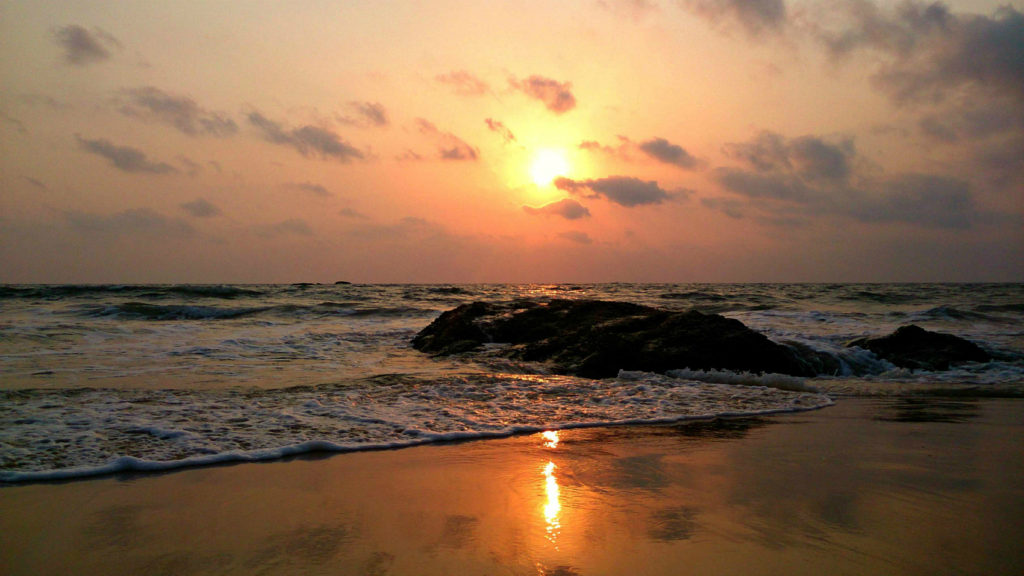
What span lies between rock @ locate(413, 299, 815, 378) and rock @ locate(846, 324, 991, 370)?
1.80 meters

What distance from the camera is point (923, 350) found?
9.34m

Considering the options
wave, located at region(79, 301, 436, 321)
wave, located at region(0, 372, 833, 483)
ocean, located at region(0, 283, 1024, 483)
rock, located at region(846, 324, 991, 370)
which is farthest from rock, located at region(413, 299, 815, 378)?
wave, located at region(79, 301, 436, 321)

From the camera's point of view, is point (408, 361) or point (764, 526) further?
point (408, 361)

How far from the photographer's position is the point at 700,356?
8164 millimetres

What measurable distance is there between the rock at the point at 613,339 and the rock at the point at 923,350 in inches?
70.8

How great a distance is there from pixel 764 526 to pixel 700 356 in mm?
5552

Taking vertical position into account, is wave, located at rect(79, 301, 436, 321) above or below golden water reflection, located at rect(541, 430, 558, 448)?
above

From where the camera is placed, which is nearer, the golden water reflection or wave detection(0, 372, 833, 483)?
wave detection(0, 372, 833, 483)

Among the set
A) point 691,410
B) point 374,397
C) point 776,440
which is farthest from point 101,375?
point 776,440

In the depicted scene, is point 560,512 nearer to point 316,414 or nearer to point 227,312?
point 316,414

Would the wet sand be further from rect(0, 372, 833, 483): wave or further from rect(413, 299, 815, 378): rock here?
rect(413, 299, 815, 378): rock

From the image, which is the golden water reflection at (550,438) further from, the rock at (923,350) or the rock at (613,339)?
the rock at (923,350)

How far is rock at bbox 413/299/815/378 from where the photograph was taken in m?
8.19

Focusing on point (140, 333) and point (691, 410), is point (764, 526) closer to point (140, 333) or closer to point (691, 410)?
point (691, 410)
